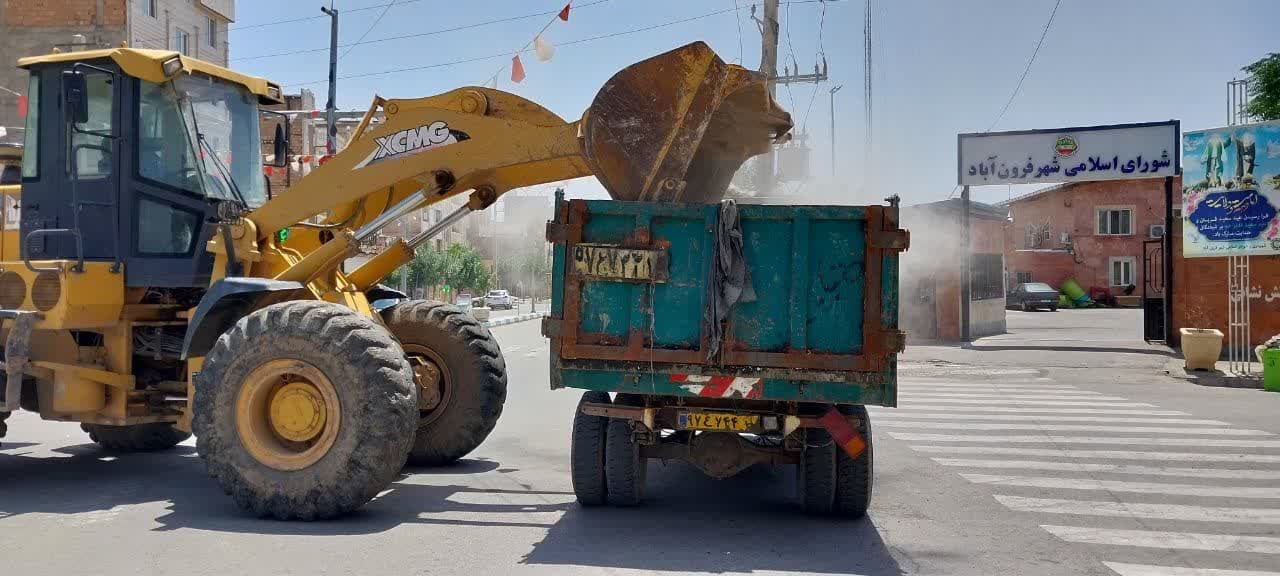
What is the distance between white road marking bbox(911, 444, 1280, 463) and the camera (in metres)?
10.5

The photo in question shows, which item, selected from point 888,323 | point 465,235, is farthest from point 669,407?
point 465,235

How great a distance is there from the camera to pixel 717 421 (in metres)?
6.86

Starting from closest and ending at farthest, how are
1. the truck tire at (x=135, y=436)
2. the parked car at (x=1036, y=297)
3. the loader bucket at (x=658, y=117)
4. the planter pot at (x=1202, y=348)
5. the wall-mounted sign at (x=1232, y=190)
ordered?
1. the loader bucket at (x=658, y=117)
2. the truck tire at (x=135, y=436)
3. the planter pot at (x=1202, y=348)
4. the wall-mounted sign at (x=1232, y=190)
5. the parked car at (x=1036, y=297)

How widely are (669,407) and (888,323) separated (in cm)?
152

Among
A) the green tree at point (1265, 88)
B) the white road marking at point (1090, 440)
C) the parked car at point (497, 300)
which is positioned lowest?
the white road marking at point (1090, 440)

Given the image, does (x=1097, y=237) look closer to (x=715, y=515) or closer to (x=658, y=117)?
(x=715, y=515)

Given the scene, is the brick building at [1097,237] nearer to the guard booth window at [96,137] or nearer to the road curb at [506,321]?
the road curb at [506,321]

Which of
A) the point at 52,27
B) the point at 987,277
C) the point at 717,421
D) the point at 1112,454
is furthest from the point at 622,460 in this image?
the point at 52,27

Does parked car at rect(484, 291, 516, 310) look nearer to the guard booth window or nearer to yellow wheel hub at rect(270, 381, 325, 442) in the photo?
the guard booth window

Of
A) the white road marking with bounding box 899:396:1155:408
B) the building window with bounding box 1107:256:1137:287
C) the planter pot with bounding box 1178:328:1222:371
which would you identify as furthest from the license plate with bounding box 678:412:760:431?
the building window with bounding box 1107:256:1137:287

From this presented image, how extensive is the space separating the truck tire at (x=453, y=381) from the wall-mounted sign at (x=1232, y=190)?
16579 mm

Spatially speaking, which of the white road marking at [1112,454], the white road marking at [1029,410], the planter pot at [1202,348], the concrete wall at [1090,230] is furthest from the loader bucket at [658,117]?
the concrete wall at [1090,230]

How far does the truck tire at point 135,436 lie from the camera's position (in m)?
9.97

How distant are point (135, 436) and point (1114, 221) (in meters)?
55.4
